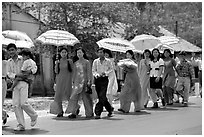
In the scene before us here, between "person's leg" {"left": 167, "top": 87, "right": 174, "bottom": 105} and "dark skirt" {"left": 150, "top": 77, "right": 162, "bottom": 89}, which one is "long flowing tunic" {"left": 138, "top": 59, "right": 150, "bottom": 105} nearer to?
"dark skirt" {"left": 150, "top": 77, "right": 162, "bottom": 89}

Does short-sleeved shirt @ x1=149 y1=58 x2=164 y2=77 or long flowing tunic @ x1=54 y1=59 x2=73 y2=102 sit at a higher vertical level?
short-sleeved shirt @ x1=149 y1=58 x2=164 y2=77

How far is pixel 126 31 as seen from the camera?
2155cm

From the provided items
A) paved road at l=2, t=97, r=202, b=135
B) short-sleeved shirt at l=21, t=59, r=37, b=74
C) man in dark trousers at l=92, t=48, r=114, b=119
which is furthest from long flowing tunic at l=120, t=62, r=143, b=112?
short-sleeved shirt at l=21, t=59, r=37, b=74

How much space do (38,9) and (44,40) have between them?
5.74 m

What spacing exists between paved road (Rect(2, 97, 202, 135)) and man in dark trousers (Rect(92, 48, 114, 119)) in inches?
10.9

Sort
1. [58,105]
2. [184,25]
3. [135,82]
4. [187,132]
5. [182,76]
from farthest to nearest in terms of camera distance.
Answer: [184,25] < [182,76] < [135,82] < [58,105] < [187,132]

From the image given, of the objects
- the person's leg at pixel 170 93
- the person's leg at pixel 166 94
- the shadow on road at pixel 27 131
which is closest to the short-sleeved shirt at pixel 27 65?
the shadow on road at pixel 27 131

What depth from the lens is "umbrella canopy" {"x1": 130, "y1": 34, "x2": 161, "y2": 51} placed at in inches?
590

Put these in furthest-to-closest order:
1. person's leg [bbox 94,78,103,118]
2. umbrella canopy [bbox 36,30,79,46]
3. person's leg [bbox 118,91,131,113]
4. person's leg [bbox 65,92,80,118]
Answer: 1. umbrella canopy [bbox 36,30,79,46]
2. person's leg [bbox 118,91,131,113]
3. person's leg [bbox 65,92,80,118]
4. person's leg [bbox 94,78,103,118]

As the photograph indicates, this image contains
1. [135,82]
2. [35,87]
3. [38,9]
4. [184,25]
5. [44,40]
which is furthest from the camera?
[184,25]

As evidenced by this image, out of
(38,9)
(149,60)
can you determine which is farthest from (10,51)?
(38,9)

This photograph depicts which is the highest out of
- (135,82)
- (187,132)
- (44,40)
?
(44,40)

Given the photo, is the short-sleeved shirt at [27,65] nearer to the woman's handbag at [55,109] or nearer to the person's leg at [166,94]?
the woman's handbag at [55,109]

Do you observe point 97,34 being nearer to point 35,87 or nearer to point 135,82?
point 35,87
